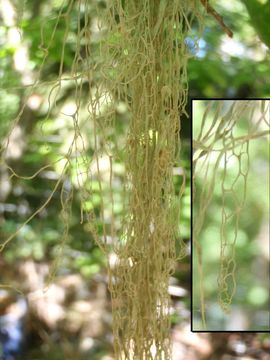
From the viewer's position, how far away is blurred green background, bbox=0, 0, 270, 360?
1.80 metres

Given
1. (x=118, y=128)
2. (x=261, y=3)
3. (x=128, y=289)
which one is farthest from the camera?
(x=118, y=128)

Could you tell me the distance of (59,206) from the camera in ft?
5.98

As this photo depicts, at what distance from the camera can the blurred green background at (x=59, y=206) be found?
1798 mm

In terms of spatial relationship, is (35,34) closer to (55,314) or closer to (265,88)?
(265,88)

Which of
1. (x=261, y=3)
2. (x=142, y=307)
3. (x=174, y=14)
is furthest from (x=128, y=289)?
(x=261, y=3)

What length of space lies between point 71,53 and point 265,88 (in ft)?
1.73

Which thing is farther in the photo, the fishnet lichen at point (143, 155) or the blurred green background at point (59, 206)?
the blurred green background at point (59, 206)

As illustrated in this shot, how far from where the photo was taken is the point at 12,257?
71.6 inches

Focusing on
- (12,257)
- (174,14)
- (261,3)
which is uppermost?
(261,3)

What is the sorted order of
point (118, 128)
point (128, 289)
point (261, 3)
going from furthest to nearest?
point (118, 128), point (261, 3), point (128, 289)

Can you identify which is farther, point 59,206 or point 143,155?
point 59,206

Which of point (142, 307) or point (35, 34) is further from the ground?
point (35, 34)

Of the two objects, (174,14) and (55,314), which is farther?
(55,314)

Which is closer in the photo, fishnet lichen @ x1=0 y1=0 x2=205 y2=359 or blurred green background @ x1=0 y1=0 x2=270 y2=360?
fishnet lichen @ x1=0 y1=0 x2=205 y2=359
